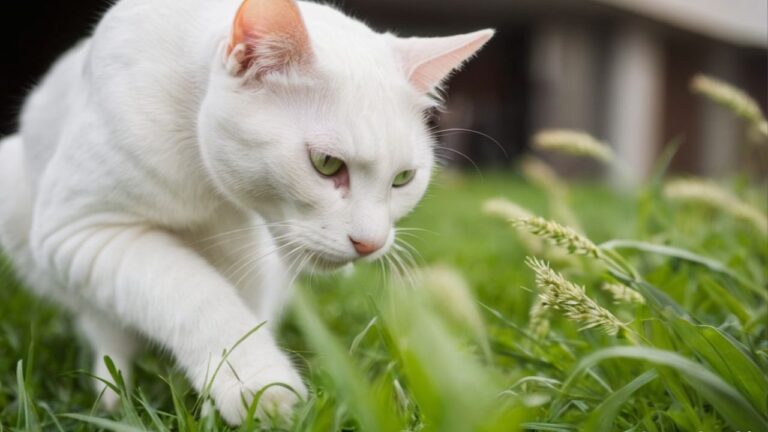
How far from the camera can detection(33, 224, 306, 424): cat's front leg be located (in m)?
1.32

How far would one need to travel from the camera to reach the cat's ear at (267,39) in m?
1.37

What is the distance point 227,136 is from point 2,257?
1067 mm

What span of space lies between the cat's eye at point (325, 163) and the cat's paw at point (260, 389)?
1.09 ft

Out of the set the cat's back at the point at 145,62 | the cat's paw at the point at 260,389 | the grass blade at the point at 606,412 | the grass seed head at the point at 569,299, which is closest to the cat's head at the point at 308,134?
the cat's back at the point at 145,62

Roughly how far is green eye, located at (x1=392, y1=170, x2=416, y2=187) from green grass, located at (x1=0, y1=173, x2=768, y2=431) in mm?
192

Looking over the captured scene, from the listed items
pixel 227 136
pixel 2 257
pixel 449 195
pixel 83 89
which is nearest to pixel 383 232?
pixel 227 136

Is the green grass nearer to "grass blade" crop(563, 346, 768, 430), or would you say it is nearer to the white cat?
"grass blade" crop(563, 346, 768, 430)

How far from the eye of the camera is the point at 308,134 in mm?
1405

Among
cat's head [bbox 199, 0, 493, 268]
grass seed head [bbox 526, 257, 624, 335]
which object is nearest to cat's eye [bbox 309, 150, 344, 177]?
cat's head [bbox 199, 0, 493, 268]

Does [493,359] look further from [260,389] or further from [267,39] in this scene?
[267,39]

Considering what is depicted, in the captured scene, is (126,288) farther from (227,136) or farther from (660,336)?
(660,336)

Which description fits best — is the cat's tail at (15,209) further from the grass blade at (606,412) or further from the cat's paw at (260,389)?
the grass blade at (606,412)

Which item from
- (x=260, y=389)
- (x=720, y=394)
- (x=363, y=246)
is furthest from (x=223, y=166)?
(x=720, y=394)

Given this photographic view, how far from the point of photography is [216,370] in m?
1.26
